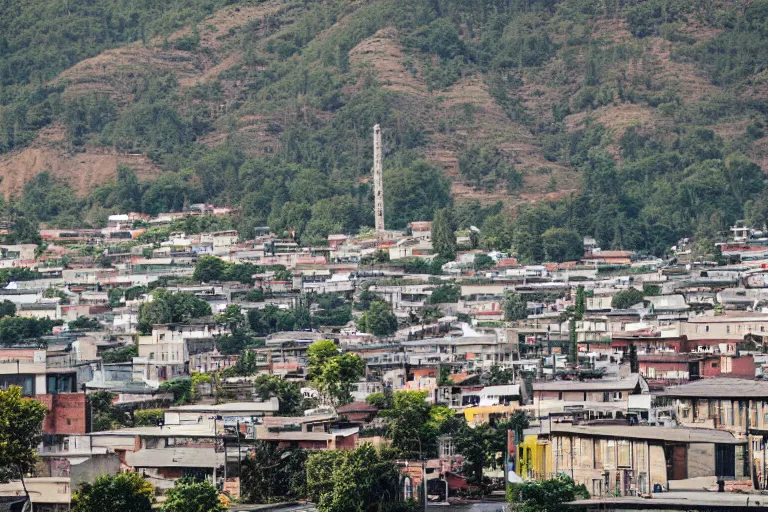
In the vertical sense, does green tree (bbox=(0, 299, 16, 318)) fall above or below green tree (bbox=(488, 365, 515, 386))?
above

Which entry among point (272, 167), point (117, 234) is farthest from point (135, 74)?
point (117, 234)

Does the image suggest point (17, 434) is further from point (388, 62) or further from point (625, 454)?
point (388, 62)

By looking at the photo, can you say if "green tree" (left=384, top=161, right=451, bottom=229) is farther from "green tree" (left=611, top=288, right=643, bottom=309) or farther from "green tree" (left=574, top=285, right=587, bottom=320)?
"green tree" (left=574, top=285, right=587, bottom=320)

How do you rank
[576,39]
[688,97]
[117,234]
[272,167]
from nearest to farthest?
[117,234] → [272,167] → [688,97] → [576,39]

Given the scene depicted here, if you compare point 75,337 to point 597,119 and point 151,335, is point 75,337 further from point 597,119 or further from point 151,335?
point 597,119

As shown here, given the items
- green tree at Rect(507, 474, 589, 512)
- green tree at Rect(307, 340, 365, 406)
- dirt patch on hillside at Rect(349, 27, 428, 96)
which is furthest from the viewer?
dirt patch on hillside at Rect(349, 27, 428, 96)

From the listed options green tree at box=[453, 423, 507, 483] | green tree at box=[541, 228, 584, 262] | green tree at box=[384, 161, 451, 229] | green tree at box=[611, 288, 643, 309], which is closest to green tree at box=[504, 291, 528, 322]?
green tree at box=[611, 288, 643, 309]

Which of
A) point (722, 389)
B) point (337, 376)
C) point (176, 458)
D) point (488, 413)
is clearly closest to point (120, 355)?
point (337, 376)
